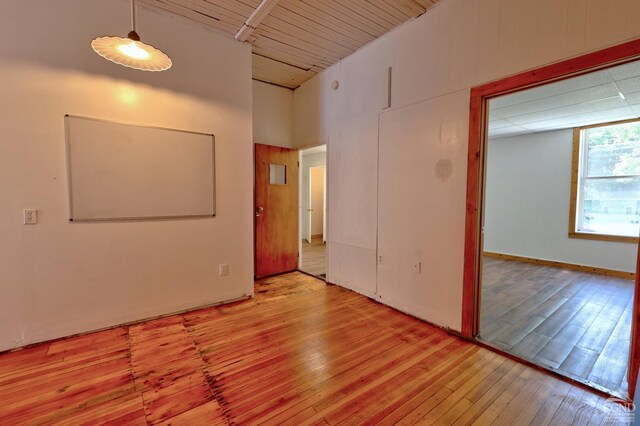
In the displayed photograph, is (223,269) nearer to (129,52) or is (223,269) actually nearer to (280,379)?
(280,379)

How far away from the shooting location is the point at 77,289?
2.59 m

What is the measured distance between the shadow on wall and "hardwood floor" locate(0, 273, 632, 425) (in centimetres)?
250

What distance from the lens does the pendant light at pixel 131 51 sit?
5.37 ft

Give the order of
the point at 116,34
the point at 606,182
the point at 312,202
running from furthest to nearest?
the point at 312,202 < the point at 606,182 < the point at 116,34

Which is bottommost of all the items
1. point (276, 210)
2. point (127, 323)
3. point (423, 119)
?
point (127, 323)

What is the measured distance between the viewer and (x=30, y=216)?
7.83ft

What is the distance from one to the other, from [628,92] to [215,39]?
15.8ft

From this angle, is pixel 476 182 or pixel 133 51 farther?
pixel 476 182

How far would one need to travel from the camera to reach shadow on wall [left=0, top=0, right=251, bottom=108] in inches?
91.4

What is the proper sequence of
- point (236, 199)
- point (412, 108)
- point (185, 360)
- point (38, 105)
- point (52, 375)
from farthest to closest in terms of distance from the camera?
point (236, 199), point (412, 108), point (38, 105), point (185, 360), point (52, 375)

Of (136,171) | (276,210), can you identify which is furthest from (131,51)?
(276,210)

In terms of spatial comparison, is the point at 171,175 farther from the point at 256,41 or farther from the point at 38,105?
the point at 256,41

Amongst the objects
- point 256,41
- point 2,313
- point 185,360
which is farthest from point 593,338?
point 2,313

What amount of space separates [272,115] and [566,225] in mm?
5703
